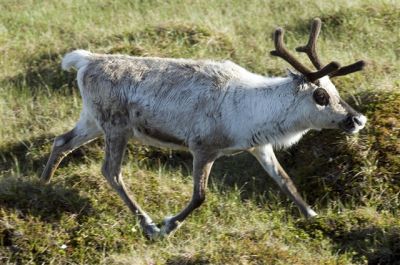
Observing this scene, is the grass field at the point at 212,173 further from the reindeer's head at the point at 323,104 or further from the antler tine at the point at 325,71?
the antler tine at the point at 325,71

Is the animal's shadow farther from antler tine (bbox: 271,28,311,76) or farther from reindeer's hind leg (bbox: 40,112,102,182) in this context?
reindeer's hind leg (bbox: 40,112,102,182)

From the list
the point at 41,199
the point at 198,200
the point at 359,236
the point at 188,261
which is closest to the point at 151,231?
the point at 198,200

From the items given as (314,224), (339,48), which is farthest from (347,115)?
(339,48)

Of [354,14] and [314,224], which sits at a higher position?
[354,14]

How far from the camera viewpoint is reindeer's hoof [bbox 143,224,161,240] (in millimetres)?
6242

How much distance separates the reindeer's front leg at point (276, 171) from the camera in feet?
22.0

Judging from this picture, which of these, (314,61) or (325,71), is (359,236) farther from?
(314,61)

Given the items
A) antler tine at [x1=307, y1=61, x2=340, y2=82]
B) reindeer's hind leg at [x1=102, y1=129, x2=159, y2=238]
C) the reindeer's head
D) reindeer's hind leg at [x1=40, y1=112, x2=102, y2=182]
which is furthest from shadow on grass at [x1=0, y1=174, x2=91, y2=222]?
antler tine at [x1=307, y1=61, x2=340, y2=82]

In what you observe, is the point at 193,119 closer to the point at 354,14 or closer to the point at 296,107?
the point at 296,107

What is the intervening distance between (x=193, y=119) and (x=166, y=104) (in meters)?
0.28

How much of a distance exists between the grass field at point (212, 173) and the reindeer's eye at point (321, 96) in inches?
36.7

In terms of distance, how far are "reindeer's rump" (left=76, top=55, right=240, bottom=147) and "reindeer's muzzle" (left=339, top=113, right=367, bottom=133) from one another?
1020 mm

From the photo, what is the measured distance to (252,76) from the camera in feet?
22.0

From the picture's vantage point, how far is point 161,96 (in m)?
6.62
